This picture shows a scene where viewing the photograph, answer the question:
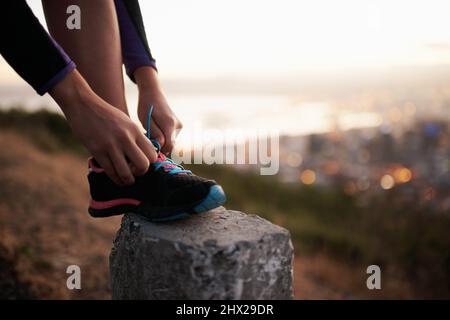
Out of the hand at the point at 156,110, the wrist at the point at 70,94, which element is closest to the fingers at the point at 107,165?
the wrist at the point at 70,94

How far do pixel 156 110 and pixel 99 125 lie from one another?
20.1 inches

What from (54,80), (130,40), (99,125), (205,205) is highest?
(130,40)

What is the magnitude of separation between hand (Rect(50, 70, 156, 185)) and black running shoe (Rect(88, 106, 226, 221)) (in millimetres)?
160

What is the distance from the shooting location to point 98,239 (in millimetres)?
2988

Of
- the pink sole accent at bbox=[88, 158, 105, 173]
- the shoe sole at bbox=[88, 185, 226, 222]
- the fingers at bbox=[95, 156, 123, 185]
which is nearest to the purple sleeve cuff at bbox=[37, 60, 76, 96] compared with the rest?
the fingers at bbox=[95, 156, 123, 185]

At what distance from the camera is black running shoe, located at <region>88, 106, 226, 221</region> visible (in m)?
1.33

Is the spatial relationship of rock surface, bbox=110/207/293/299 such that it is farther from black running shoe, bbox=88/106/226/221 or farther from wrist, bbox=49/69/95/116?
wrist, bbox=49/69/95/116

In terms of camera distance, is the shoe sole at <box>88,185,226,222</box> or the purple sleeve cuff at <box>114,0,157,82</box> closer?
the shoe sole at <box>88,185,226,222</box>

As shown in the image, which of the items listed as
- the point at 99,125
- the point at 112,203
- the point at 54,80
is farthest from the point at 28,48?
the point at 112,203

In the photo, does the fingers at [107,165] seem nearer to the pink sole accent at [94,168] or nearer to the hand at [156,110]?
the pink sole accent at [94,168]

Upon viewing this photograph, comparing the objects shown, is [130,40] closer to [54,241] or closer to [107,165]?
[107,165]

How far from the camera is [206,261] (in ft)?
3.96

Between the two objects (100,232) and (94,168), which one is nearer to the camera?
(94,168)
